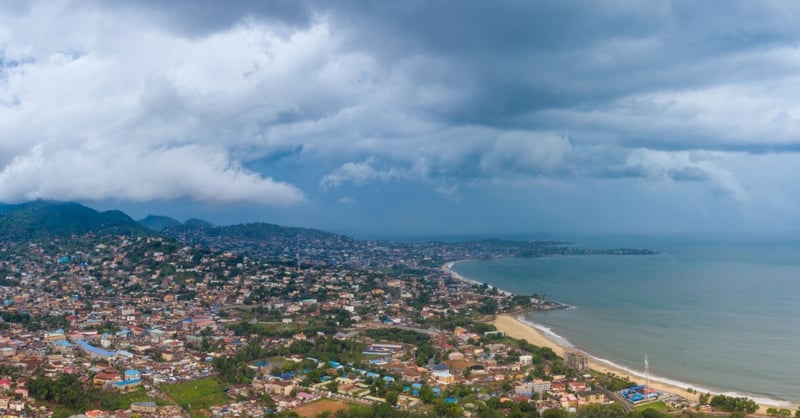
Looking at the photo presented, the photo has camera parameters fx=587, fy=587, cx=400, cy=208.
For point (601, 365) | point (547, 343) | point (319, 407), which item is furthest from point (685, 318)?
point (319, 407)

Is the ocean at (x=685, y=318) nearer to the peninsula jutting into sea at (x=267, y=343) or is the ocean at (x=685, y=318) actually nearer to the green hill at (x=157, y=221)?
the peninsula jutting into sea at (x=267, y=343)

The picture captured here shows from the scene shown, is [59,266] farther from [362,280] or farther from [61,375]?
[61,375]

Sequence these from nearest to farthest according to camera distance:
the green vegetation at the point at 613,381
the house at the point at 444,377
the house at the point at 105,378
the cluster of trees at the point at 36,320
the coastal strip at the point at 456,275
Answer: the house at the point at 105,378
the green vegetation at the point at 613,381
the house at the point at 444,377
the cluster of trees at the point at 36,320
the coastal strip at the point at 456,275

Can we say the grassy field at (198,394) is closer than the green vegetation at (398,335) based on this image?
Yes

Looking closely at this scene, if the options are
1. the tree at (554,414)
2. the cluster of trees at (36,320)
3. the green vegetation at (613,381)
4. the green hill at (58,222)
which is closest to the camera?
the tree at (554,414)

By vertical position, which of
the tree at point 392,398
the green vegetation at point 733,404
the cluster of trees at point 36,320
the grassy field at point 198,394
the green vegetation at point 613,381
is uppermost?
the green vegetation at point 733,404

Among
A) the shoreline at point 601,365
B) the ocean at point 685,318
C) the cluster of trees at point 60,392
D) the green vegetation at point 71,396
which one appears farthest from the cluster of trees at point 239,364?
the ocean at point 685,318

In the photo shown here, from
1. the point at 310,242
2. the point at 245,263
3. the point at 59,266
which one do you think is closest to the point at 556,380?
the point at 245,263
